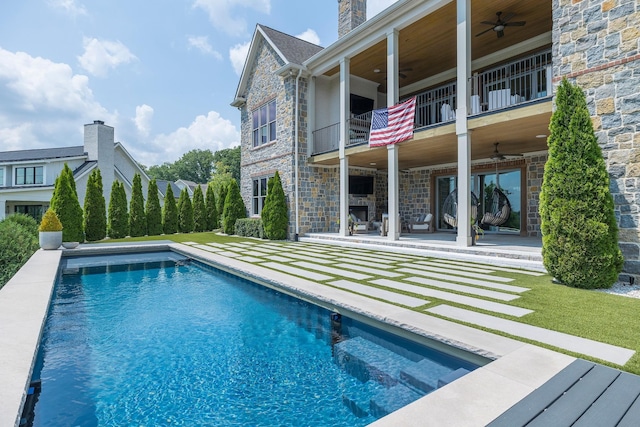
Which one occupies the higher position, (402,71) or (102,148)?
(402,71)

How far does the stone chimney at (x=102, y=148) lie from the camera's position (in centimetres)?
2238

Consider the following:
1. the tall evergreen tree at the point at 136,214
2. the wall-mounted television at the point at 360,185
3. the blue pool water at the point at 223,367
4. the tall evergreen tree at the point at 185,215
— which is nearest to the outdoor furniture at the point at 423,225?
the wall-mounted television at the point at 360,185

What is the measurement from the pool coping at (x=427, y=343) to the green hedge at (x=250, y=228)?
28.8 feet

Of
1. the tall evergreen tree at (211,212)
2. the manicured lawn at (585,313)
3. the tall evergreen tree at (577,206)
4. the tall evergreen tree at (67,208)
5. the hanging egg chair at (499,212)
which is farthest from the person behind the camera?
the tall evergreen tree at (211,212)

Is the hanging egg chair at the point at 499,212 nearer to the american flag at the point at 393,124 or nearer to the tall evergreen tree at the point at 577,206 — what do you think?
the american flag at the point at 393,124

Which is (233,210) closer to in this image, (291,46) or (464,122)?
(291,46)

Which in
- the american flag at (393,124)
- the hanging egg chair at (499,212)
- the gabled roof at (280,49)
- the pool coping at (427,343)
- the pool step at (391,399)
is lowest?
the pool step at (391,399)

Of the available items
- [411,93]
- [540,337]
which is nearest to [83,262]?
[540,337]

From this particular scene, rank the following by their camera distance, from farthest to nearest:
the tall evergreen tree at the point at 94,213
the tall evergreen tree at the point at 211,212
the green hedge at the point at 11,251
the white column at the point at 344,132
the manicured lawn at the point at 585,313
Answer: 1. the tall evergreen tree at the point at 211,212
2. the tall evergreen tree at the point at 94,213
3. the white column at the point at 344,132
4. the green hedge at the point at 11,251
5. the manicured lawn at the point at 585,313

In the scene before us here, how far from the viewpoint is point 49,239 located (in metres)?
10.1

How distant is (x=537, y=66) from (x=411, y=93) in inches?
186

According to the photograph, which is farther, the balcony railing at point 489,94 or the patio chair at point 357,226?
the patio chair at point 357,226

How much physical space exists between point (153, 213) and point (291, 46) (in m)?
10.7

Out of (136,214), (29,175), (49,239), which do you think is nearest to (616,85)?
(49,239)
